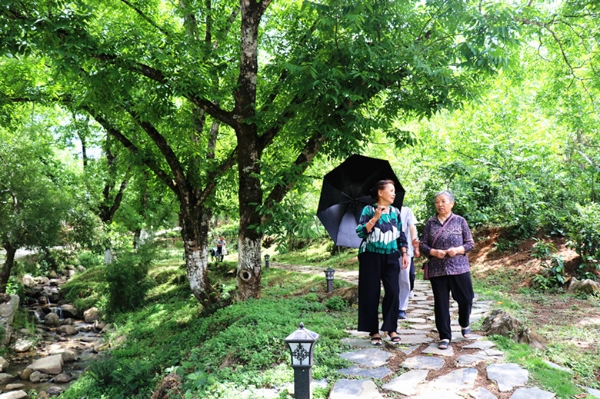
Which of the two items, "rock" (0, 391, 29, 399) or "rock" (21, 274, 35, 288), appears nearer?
"rock" (0, 391, 29, 399)

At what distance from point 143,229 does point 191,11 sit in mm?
13234

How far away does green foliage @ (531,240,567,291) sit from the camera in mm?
8422

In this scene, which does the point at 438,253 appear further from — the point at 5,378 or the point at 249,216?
the point at 5,378

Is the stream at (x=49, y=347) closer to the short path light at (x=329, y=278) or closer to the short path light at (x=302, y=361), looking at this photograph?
the short path light at (x=329, y=278)

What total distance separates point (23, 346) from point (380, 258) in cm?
1044

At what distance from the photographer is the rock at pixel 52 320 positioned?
1335 cm

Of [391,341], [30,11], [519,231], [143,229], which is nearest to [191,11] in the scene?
[30,11]

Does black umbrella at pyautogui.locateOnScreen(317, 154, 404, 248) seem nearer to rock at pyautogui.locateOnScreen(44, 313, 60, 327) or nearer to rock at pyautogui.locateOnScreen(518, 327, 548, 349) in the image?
rock at pyautogui.locateOnScreen(518, 327, 548, 349)

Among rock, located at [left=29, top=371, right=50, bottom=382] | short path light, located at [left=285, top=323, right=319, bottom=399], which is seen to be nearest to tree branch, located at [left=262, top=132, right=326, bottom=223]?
short path light, located at [left=285, top=323, right=319, bottom=399]

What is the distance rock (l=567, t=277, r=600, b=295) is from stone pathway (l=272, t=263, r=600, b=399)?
391 cm

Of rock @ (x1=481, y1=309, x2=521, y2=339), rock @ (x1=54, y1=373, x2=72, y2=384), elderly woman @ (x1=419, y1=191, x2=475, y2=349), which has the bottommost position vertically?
rock @ (x1=54, y1=373, x2=72, y2=384)

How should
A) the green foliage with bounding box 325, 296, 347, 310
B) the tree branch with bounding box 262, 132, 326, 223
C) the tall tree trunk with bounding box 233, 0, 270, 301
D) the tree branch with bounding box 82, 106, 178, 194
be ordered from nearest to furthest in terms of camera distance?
the tall tree trunk with bounding box 233, 0, 270, 301
the tree branch with bounding box 262, 132, 326, 223
the green foliage with bounding box 325, 296, 347, 310
the tree branch with bounding box 82, 106, 178, 194

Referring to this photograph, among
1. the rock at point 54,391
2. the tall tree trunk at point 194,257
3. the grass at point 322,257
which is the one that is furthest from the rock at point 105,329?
the grass at point 322,257

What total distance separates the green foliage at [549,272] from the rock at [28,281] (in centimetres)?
1804
